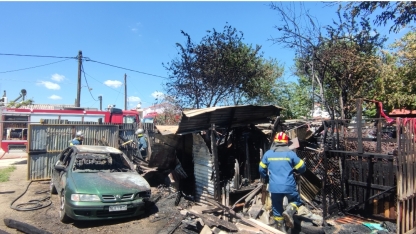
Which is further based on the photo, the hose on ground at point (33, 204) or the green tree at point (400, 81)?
the green tree at point (400, 81)

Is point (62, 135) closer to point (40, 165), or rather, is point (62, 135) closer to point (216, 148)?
point (40, 165)

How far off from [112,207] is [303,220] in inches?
146

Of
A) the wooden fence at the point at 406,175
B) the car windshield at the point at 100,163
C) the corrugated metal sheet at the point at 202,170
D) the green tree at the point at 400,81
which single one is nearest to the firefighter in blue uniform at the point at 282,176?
the wooden fence at the point at 406,175

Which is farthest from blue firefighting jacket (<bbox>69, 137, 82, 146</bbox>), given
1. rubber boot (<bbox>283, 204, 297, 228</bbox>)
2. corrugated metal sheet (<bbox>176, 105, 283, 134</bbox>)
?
rubber boot (<bbox>283, 204, 297, 228</bbox>)

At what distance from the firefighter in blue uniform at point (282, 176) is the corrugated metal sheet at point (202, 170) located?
198 cm

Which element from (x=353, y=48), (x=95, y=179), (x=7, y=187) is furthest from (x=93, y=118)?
(x=353, y=48)

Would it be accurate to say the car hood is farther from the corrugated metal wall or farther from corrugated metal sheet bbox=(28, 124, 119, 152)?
corrugated metal sheet bbox=(28, 124, 119, 152)

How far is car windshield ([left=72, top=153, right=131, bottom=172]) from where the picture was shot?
6746 millimetres

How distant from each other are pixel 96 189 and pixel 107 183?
1.22 feet

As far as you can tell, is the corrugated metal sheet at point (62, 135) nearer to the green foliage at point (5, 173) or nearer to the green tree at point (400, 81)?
the green foliage at point (5, 173)

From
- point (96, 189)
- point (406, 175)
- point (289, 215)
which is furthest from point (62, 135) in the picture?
point (406, 175)

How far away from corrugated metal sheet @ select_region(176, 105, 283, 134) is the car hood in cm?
152

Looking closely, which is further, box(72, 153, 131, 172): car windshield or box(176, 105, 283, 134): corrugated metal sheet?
box(72, 153, 131, 172): car windshield

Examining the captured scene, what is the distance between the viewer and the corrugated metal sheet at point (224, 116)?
615 centimetres
